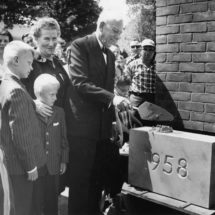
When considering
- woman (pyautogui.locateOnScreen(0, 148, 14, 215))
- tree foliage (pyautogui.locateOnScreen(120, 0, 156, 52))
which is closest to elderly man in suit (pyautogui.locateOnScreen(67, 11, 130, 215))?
woman (pyautogui.locateOnScreen(0, 148, 14, 215))

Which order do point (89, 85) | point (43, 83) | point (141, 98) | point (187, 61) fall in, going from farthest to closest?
point (141, 98) → point (187, 61) → point (89, 85) → point (43, 83)

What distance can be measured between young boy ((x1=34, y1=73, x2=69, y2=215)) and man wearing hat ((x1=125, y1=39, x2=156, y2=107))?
229cm

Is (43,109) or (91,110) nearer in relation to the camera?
(43,109)

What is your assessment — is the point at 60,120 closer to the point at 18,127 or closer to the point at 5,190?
the point at 18,127

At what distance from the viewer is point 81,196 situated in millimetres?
3293

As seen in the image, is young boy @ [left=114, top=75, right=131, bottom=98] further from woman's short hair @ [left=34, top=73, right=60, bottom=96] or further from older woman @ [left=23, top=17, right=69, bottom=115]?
woman's short hair @ [left=34, top=73, right=60, bottom=96]

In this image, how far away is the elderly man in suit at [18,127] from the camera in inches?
93.0

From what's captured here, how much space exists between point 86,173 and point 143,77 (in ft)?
8.07

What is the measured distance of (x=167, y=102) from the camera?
11.7 ft

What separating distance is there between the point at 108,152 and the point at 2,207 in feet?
3.94

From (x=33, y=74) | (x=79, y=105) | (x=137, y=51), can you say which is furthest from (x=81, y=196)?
(x=137, y=51)

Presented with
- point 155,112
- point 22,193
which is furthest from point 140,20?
point 22,193

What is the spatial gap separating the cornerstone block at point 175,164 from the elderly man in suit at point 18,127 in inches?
38.3

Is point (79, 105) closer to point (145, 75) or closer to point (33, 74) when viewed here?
point (33, 74)
